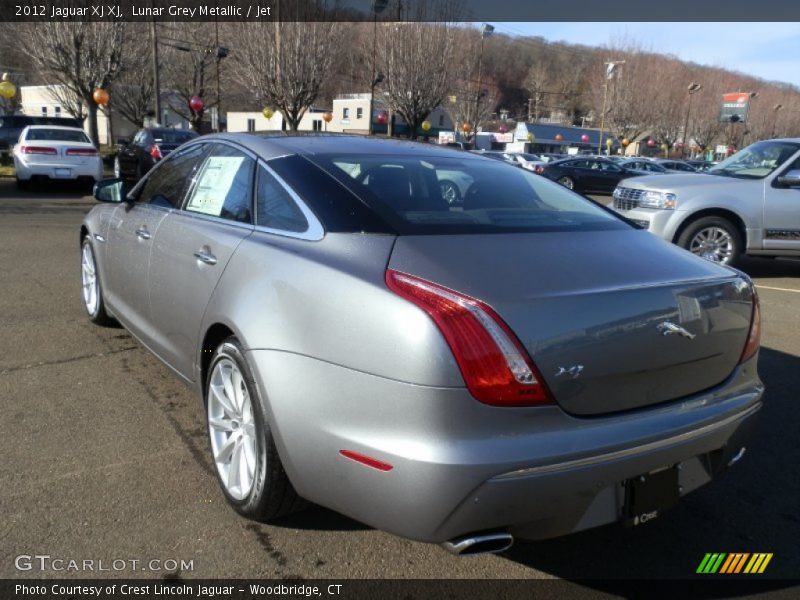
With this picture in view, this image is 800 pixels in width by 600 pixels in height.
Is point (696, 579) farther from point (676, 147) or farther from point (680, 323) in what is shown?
point (676, 147)

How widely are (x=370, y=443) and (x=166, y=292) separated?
1.75 m

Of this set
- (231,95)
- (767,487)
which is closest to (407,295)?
(767,487)

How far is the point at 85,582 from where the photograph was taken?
2.22 metres

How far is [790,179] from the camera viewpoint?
770 centimetres

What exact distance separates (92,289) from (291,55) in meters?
28.7

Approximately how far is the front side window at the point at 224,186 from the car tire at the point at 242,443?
687mm

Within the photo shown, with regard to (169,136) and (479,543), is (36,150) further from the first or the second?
(479,543)

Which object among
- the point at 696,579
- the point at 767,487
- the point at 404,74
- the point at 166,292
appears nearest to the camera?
the point at 696,579

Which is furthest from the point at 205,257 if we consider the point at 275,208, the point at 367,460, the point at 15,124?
the point at 15,124

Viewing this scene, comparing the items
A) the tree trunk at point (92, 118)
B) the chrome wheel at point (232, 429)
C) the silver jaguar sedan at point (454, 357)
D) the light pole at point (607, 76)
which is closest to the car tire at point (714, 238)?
the silver jaguar sedan at point (454, 357)

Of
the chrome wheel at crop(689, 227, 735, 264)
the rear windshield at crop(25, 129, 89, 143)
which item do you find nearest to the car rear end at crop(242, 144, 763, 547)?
the chrome wheel at crop(689, 227, 735, 264)

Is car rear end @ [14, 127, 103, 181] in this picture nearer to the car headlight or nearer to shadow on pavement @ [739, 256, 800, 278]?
the car headlight

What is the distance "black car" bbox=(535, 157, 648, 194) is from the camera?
25.8 metres

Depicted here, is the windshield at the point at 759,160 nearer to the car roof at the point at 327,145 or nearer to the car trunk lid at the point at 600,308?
the car roof at the point at 327,145
